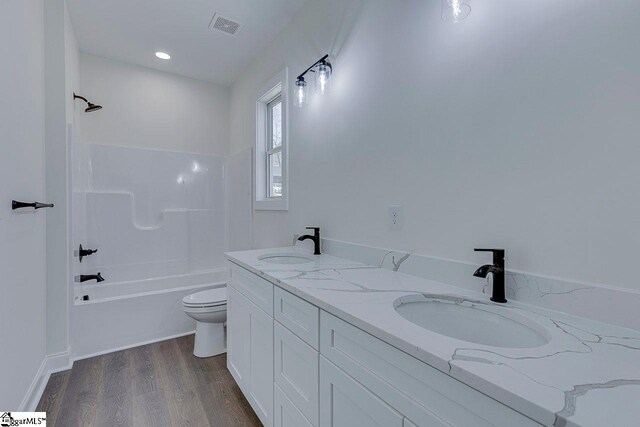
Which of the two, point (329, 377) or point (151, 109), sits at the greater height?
point (151, 109)

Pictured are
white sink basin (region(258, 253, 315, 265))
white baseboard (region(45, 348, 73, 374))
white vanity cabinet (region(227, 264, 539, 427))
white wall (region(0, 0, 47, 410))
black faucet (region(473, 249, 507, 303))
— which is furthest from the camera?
white baseboard (region(45, 348, 73, 374))

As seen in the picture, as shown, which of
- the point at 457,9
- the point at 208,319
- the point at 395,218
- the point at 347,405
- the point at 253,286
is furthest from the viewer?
the point at 208,319

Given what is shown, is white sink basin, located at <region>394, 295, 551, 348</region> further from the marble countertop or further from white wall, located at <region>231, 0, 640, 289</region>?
white wall, located at <region>231, 0, 640, 289</region>

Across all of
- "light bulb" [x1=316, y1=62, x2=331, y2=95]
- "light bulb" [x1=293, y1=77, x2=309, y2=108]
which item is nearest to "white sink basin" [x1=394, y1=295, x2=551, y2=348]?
"light bulb" [x1=316, y1=62, x2=331, y2=95]

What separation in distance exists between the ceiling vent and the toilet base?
237cm

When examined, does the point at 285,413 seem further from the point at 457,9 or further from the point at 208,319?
the point at 457,9

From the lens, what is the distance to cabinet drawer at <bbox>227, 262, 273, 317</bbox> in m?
1.39

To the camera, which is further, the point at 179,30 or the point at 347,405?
the point at 179,30

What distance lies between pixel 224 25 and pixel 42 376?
9.17 ft

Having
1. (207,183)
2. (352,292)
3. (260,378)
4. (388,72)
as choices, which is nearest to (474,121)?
(388,72)

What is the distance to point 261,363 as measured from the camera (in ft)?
4.82

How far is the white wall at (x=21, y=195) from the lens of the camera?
4.32 ft

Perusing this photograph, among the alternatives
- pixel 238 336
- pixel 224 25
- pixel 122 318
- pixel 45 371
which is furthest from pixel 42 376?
pixel 224 25

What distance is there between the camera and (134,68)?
9.84 feet
